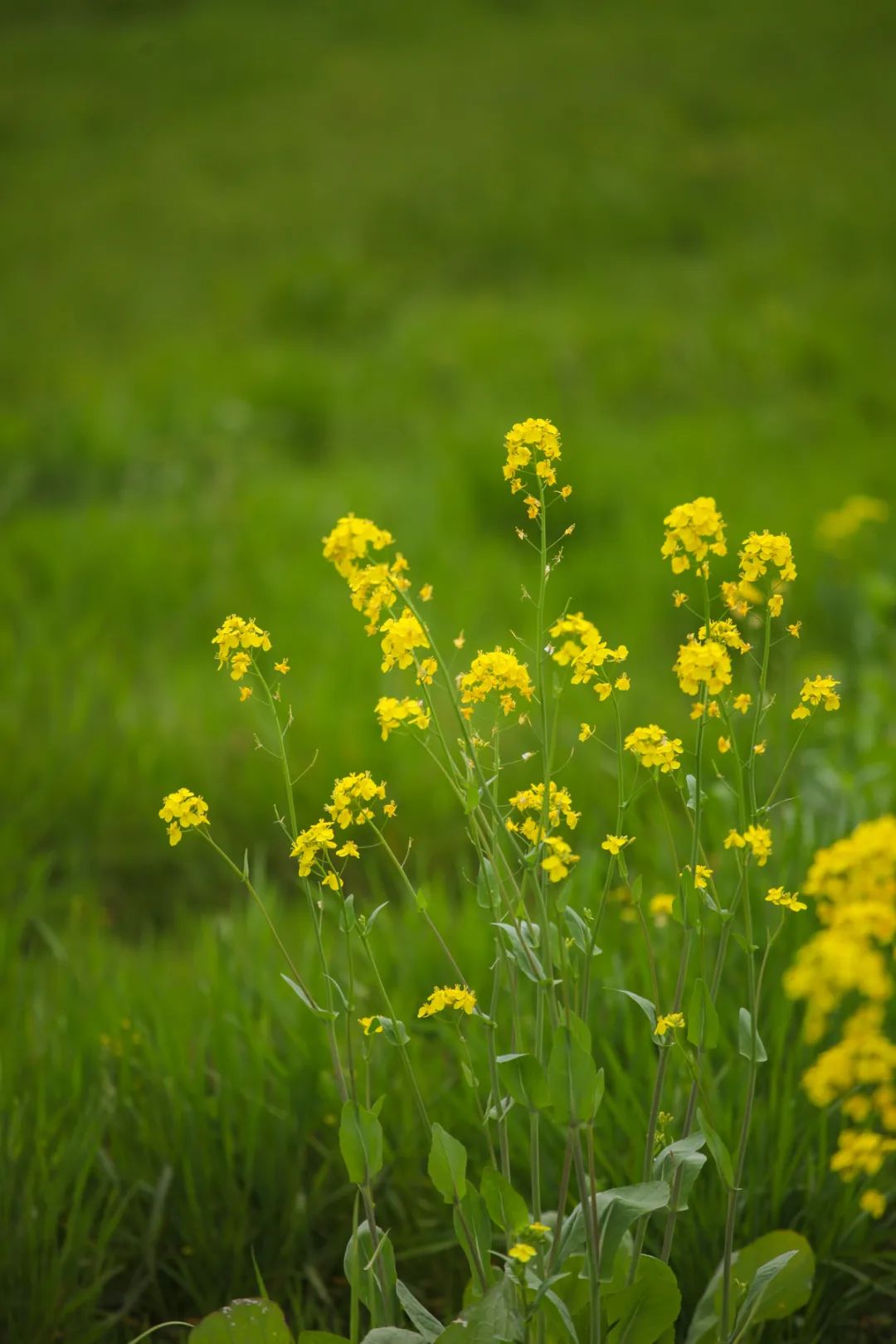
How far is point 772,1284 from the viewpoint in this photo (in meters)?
1.26

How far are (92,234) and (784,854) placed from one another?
591cm

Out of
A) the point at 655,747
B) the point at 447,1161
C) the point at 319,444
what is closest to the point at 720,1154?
the point at 447,1161

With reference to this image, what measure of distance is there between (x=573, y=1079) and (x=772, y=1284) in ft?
1.59

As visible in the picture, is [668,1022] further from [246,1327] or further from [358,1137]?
[246,1327]

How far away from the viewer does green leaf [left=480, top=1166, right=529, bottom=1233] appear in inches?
39.6

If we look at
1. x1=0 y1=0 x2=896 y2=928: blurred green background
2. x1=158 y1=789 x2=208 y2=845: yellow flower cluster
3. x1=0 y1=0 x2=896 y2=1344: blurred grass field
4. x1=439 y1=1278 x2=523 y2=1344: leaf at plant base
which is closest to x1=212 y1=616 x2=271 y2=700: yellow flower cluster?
x1=158 y1=789 x2=208 y2=845: yellow flower cluster

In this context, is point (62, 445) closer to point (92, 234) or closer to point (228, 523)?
point (228, 523)

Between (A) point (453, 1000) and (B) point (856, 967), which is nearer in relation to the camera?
(B) point (856, 967)

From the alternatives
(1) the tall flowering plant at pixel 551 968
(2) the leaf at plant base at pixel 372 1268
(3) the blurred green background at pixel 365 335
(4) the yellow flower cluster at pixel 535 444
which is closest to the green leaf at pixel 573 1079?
(1) the tall flowering plant at pixel 551 968

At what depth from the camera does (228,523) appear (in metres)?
3.75

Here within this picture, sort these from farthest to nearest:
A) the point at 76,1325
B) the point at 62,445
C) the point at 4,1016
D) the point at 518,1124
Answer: the point at 62,445
the point at 4,1016
the point at 518,1124
the point at 76,1325

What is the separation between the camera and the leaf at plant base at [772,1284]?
1.21 metres

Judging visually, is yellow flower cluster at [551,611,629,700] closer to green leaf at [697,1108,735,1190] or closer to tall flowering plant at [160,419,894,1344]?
tall flowering plant at [160,419,894,1344]

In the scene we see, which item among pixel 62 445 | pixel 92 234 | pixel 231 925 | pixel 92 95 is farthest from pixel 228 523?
pixel 92 95
